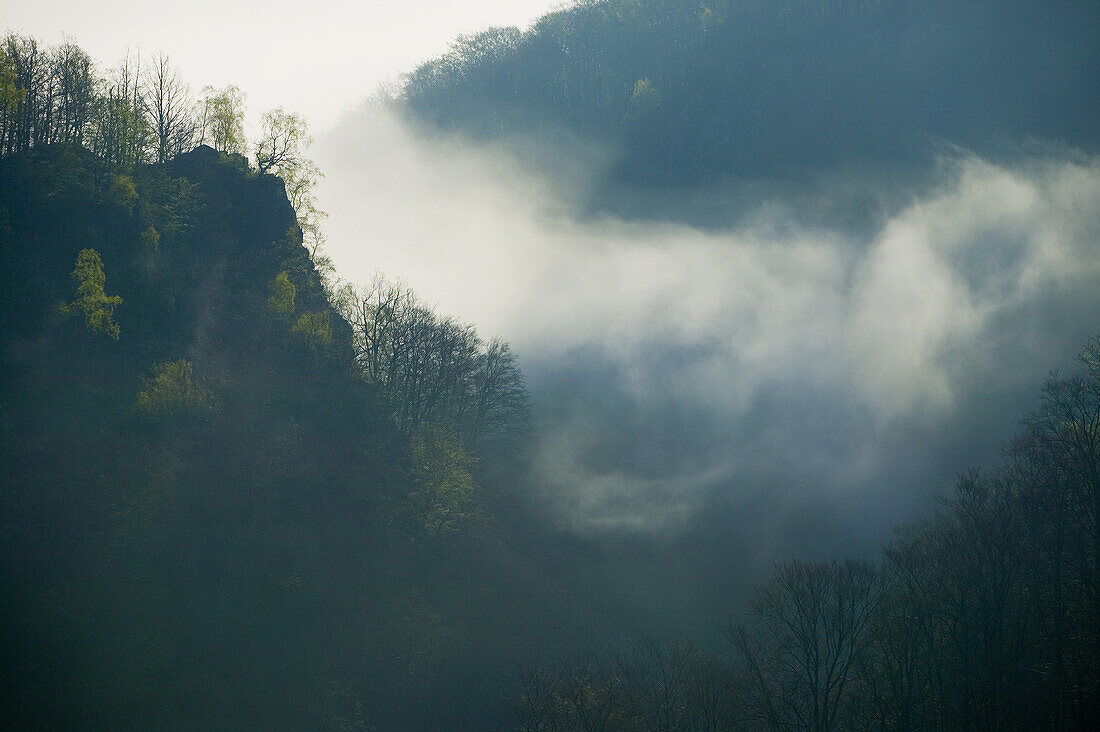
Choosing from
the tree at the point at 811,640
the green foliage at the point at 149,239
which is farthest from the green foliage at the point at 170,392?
the tree at the point at 811,640

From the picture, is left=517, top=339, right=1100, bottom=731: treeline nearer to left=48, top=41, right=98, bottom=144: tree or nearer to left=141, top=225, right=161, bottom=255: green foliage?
left=141, top=225, right=161, bottom=255: green foliage

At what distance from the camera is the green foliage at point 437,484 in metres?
57.3

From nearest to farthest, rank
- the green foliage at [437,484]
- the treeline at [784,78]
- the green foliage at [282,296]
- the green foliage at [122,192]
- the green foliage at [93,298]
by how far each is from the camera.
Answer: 1. the green foliage at [93,298]
2. the green foliage at [122,192]
3. the green foliage at [282,296]
4. the green foliage at [437,484]
5. the treeline at [784,78]

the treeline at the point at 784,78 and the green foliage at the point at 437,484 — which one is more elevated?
the treeline at the point at 784,78

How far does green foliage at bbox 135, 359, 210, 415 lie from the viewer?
1827 inches

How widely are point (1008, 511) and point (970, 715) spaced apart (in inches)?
501

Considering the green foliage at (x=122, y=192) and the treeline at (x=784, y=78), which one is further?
the treeline at (x=784, y=78)

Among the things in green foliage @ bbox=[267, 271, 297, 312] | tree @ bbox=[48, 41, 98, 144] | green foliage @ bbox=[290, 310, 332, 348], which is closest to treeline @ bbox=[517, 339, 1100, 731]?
green foliage @ bbox=[290, 310, 332, 348]

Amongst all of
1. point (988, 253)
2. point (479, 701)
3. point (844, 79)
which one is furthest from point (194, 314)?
point (988, 253)

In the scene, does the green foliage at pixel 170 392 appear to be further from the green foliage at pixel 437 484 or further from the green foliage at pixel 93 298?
the green foliage at pixel 437 484

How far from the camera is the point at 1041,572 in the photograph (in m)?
41.9

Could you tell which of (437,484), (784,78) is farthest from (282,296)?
(784,78)

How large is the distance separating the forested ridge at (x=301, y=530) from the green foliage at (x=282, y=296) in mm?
471

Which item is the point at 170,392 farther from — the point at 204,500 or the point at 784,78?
the point at 784,78
